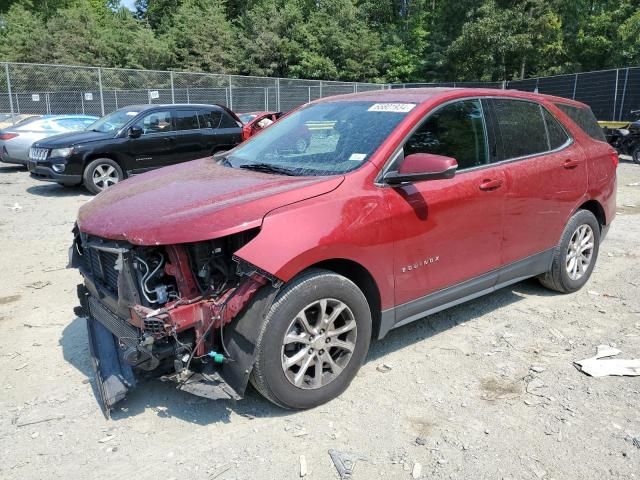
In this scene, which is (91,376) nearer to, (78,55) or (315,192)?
(315,192)

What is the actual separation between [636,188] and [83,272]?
10842 millimetres

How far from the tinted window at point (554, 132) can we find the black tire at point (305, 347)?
2.50m

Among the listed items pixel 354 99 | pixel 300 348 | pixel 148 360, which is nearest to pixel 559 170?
pixel 354 99

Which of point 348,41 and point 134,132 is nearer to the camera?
point 134,132

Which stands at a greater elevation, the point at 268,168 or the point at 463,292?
the point at 268,168

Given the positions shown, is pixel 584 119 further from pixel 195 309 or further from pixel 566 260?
pixel 195 309

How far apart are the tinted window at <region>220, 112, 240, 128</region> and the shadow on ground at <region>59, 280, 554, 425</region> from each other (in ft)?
26.5

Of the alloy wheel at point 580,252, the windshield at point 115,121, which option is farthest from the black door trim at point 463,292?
the windshield at point 115,121

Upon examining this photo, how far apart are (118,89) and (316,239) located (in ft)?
70.6

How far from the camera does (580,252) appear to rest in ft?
16.4

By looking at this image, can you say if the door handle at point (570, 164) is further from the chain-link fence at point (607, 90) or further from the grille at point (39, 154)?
the chain-link fence at point (607, 90)

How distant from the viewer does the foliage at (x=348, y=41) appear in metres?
33.0

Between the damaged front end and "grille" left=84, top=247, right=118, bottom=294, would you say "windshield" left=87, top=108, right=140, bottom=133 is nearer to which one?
"grille" left=84, top=247, right=118, bottom=294

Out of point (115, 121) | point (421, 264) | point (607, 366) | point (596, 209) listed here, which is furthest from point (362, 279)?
point (115, 121)
